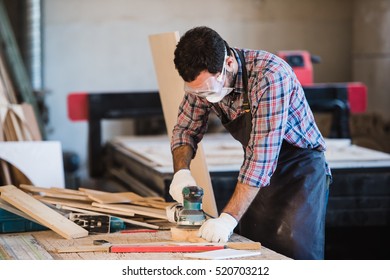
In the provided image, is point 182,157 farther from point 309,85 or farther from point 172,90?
point 309,85

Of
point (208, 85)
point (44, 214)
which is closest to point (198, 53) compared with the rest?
point (208, 85)

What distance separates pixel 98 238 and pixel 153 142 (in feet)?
10.5

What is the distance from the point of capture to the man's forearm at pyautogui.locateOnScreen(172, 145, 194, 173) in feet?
10.9

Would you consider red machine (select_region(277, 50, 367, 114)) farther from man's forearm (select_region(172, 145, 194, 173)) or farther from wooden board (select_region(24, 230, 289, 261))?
wooden board (select_region(24, 230, 289, 261))

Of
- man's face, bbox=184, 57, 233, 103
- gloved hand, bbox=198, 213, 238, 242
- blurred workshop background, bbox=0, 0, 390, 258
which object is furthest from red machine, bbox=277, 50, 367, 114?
gloved hand, bbox=198, 213, 238, 242

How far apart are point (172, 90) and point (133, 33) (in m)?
5.30

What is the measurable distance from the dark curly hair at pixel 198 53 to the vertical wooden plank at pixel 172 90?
89 centimetres

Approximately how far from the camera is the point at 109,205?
10.9 feet

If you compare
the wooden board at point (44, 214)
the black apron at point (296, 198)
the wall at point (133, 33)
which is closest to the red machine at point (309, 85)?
the wall at point (133, 33)

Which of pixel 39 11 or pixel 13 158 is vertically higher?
pixel 39 11

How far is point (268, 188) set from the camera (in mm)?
3406

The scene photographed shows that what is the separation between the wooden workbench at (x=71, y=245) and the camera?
2658 millimetres
